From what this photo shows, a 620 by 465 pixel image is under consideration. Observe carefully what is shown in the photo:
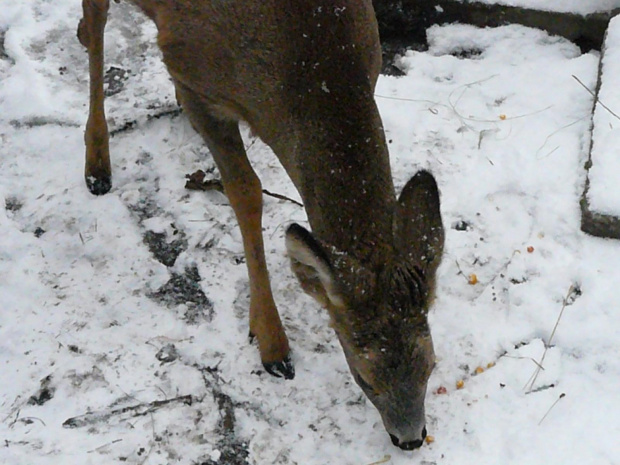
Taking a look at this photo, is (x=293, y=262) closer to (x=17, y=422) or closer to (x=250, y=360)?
(x=250, y=360)

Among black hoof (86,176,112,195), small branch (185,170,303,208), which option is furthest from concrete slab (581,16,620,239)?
black hoof (86,176,112,195)

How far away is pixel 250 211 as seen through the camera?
160 inches

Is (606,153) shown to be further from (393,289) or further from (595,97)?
(393,289)

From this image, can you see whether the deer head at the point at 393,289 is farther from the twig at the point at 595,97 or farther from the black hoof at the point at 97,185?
A: the twig at the point at 595,97

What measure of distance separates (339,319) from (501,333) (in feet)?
4.30

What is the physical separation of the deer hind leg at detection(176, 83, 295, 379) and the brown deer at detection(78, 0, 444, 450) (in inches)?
0.6

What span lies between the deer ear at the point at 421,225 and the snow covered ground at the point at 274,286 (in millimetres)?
1131

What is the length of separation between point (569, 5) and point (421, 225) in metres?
3.42

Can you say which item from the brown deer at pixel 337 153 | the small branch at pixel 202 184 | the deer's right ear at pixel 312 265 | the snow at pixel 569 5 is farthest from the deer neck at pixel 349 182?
the snow at pixel 569 5

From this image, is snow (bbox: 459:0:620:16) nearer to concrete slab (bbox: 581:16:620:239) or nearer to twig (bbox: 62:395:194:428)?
concrete slab (bbox: 581:16:620:239)

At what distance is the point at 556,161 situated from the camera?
191 inches

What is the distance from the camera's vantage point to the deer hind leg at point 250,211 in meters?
3.92

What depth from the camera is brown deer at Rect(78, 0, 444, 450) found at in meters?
2.94

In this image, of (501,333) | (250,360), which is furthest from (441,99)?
(250,360)
